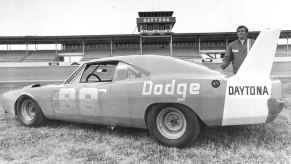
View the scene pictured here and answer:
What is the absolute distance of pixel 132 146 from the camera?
3299 millimetres

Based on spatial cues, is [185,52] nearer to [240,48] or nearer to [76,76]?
[240,48]

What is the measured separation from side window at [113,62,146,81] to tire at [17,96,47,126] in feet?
5.76

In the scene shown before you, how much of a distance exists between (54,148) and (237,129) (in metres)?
2.75

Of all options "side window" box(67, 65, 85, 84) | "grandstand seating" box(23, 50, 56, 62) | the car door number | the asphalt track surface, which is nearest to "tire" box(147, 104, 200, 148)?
the car door number

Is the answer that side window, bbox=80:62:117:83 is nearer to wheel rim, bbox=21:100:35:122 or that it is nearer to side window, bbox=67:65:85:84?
side window, bbox=67:65:85:84

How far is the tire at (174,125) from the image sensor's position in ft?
9.88

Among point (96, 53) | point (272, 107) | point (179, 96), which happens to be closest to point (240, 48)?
point (272, 107)

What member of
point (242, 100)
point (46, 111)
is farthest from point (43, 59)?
point (242, 100)

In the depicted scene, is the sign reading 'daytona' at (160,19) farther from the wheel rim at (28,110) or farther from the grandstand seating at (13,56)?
the wheel rim at (28,110)

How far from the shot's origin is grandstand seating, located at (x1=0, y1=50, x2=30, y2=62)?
38.4m

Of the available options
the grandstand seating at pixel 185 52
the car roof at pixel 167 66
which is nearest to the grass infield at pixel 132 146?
the car roof at pixel 167 66

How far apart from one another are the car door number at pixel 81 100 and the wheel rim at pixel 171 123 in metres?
1.03

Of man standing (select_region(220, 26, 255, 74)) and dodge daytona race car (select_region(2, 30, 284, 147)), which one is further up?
man standing (select_region(220, 26, 255, 74))

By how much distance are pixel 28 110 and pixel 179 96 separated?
3.09m
